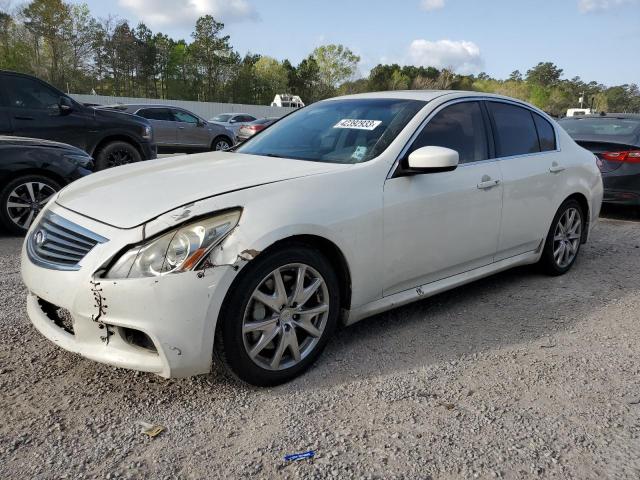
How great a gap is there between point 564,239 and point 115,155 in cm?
699

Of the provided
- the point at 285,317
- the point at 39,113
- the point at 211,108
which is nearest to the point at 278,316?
the point at 285,317

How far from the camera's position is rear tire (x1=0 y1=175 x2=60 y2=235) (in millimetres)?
5672

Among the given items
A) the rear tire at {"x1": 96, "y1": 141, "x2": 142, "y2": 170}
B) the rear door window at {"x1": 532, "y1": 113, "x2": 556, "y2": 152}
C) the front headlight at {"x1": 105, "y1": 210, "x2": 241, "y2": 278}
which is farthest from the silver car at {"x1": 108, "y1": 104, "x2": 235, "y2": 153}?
the front headlight at {"x1": 105, "y1": 210, "x2": 241, "y2": 278}

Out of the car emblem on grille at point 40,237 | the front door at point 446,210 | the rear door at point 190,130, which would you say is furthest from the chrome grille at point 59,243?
the rear door at point 190,130

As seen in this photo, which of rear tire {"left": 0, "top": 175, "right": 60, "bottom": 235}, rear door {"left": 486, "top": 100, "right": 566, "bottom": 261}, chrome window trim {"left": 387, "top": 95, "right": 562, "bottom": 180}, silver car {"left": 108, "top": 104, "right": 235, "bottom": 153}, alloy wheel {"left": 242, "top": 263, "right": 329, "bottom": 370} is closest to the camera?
alloy wheel {"left": 242, "top": 263, "right": 329, "bottom": 370}

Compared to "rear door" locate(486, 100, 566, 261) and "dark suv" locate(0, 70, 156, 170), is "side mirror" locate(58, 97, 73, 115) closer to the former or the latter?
"dark suv" locate(0, 70, 156, 170)

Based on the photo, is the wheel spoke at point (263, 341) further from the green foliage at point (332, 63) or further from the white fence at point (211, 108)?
the green foliage at point (332, 63)

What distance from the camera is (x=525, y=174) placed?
13.8ft

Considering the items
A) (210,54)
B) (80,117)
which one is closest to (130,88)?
(210,54)

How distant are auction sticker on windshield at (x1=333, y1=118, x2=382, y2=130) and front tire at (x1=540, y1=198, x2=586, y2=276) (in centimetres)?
200

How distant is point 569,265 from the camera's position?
16.3 feet

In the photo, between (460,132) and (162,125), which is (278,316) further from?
(162,125)

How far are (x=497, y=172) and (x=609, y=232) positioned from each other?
3.74m

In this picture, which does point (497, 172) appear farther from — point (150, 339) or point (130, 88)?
point (130, 88)
